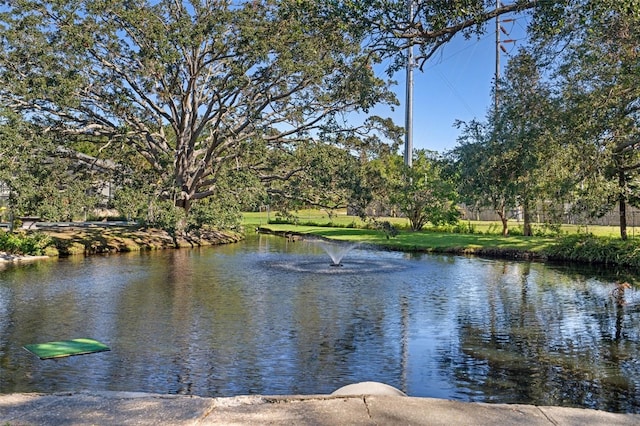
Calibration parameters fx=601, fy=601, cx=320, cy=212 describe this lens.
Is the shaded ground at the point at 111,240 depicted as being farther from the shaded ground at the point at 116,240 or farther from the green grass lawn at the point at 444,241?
the green grass lawn at the point at 444,241

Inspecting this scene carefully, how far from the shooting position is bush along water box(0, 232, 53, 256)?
20266mm

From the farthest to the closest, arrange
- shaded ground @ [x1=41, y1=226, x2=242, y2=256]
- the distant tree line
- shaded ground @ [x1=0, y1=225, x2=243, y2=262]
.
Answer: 1. shaded ground @ [x1=41, y1=226, x2=242, y2=256]
2. shaded ground @ [x1=0, y1=225, x2=243, y2=262]
3. the distant tree line

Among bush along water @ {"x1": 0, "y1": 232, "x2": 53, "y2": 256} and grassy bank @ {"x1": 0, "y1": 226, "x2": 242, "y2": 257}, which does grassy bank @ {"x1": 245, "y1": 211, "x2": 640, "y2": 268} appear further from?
bush along water @ {"x1": 0, "y1": 232, "x2": 53, "y2": 256}

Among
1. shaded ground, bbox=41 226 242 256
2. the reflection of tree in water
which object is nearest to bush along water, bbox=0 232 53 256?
shaded ground, bbox=41 226 242 256

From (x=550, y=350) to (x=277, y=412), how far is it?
17.9ft

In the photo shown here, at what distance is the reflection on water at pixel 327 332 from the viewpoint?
6.99m

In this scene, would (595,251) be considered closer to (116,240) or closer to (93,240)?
(116,240)

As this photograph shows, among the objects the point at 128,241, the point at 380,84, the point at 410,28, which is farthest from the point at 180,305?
the point at 380,84

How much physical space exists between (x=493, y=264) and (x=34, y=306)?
1454cm

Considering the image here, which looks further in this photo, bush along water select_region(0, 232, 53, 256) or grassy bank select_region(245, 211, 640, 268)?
grassy bank select_region(245, 211, 640, 268)

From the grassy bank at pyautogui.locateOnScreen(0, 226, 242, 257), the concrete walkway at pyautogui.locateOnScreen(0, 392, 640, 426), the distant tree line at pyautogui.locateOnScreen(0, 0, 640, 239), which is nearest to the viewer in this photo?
the concrete walkway at pyautogui.locateOnScreen(0, 392, 640, 426)

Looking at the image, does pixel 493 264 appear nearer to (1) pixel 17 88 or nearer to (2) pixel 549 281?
(2) pixel 549 281

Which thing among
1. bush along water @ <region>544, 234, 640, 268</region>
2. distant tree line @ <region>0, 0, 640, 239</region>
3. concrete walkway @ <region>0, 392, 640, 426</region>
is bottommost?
concrete walkway @ <region>0, 392, 640, 426</region>

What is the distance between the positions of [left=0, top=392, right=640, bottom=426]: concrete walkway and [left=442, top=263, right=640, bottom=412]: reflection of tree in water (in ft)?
5.95
